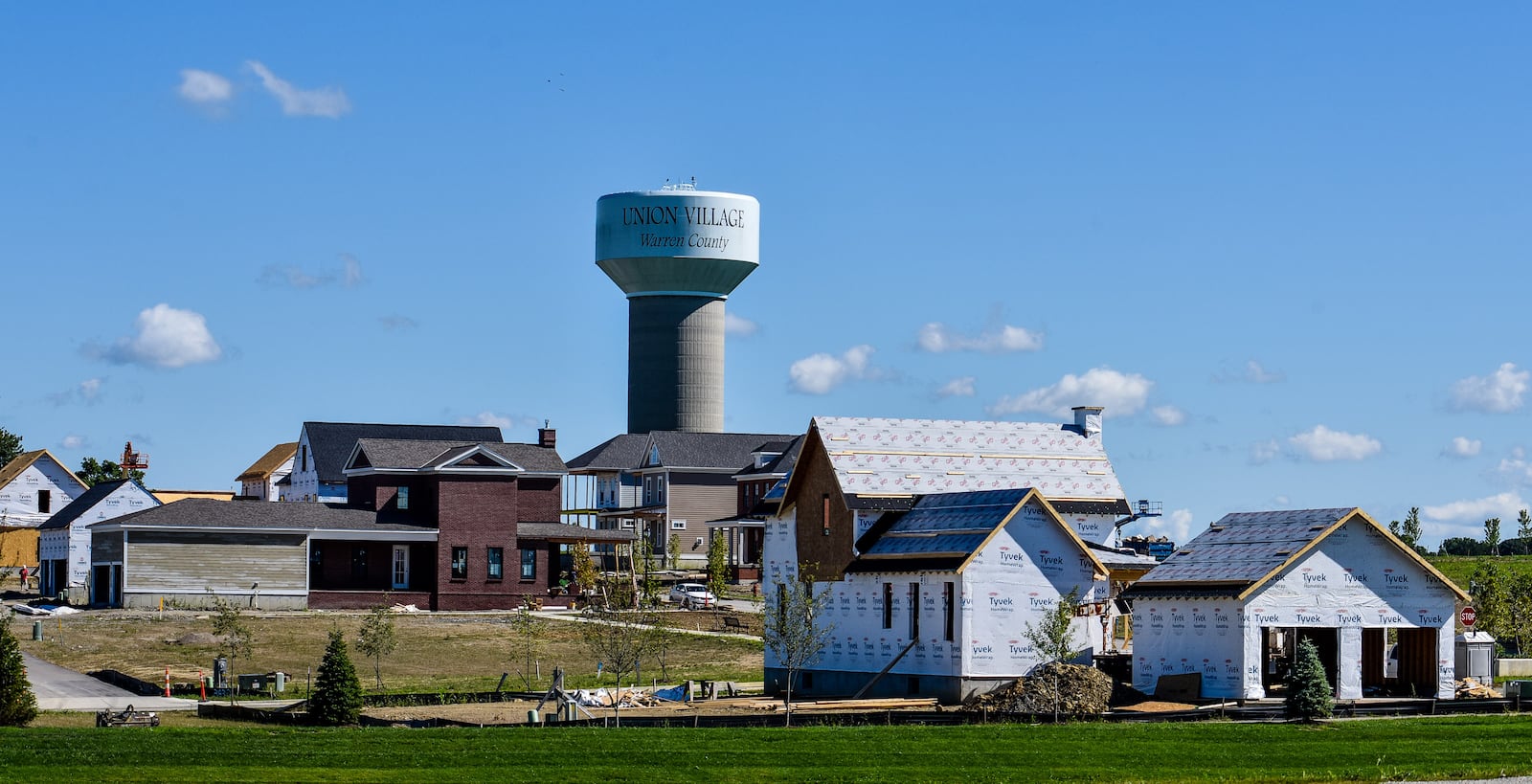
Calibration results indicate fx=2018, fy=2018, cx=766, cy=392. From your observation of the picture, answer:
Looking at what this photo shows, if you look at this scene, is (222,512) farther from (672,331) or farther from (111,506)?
(672,331)

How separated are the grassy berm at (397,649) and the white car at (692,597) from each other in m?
7.63

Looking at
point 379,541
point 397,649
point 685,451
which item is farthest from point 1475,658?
point 685,451

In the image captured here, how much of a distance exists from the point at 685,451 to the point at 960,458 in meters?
65.8

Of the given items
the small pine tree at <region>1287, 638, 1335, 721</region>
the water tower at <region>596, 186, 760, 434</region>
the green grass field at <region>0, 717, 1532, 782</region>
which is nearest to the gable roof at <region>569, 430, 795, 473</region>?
the water tower at <region>596, 186, 760, 434</region>

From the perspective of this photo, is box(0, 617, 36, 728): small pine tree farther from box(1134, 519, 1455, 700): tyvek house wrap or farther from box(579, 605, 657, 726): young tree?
box(1134, 519, 1455, 700): tyvek house wrap

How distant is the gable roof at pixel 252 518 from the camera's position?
3221 inches

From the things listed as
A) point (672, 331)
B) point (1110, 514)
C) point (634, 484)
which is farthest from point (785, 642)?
point (672, 331)

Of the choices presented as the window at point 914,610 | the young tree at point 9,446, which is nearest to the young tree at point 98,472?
the young tree at point 9,446

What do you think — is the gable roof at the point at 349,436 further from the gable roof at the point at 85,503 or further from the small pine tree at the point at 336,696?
the small pine tree at the point at 336,696

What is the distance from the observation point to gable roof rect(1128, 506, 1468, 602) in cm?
5041

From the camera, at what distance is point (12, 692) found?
43.5 meters

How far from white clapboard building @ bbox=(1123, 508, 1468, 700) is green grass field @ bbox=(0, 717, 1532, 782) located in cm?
686

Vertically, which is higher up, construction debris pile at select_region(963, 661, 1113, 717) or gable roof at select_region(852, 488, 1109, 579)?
gable roof at select_region(852, 488, 1109, 579)

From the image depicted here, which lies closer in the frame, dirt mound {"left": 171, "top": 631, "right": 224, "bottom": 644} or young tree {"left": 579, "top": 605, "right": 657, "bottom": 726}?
young tree {"left": 579, "top": 605, "right": 657, "bottom": 726}
